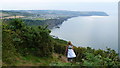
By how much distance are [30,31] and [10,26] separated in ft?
2.77

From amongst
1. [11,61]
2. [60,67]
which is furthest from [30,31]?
[60,67]

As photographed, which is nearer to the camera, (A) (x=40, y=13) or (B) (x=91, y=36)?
(B) (x=91, y=36)

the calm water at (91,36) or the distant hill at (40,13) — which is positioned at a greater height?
the distant hill at (40,13)

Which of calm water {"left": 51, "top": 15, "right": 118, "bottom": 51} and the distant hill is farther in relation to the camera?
the distant hill

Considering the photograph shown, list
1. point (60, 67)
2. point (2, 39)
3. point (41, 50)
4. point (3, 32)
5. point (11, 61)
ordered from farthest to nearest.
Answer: point (41, 50), point (3, 32), point (2, 39), point (11, 61), point (60, 67)

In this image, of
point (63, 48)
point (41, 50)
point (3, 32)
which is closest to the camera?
point (3, 32)

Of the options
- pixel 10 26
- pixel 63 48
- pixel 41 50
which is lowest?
pixel 63 48

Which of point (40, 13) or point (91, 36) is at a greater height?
point (40, 13)

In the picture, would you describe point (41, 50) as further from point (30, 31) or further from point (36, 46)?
point (30, 31)

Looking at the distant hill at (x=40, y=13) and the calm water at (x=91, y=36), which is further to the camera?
the distant hill at (x=40, y=13)

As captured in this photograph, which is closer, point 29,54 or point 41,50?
point 29,54

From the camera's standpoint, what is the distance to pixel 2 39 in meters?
5.55

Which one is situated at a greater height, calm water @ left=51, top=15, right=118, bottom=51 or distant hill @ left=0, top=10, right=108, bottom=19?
distant hill @ left=0, top=10, right=108, bottom=19

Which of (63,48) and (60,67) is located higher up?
(60,67)
